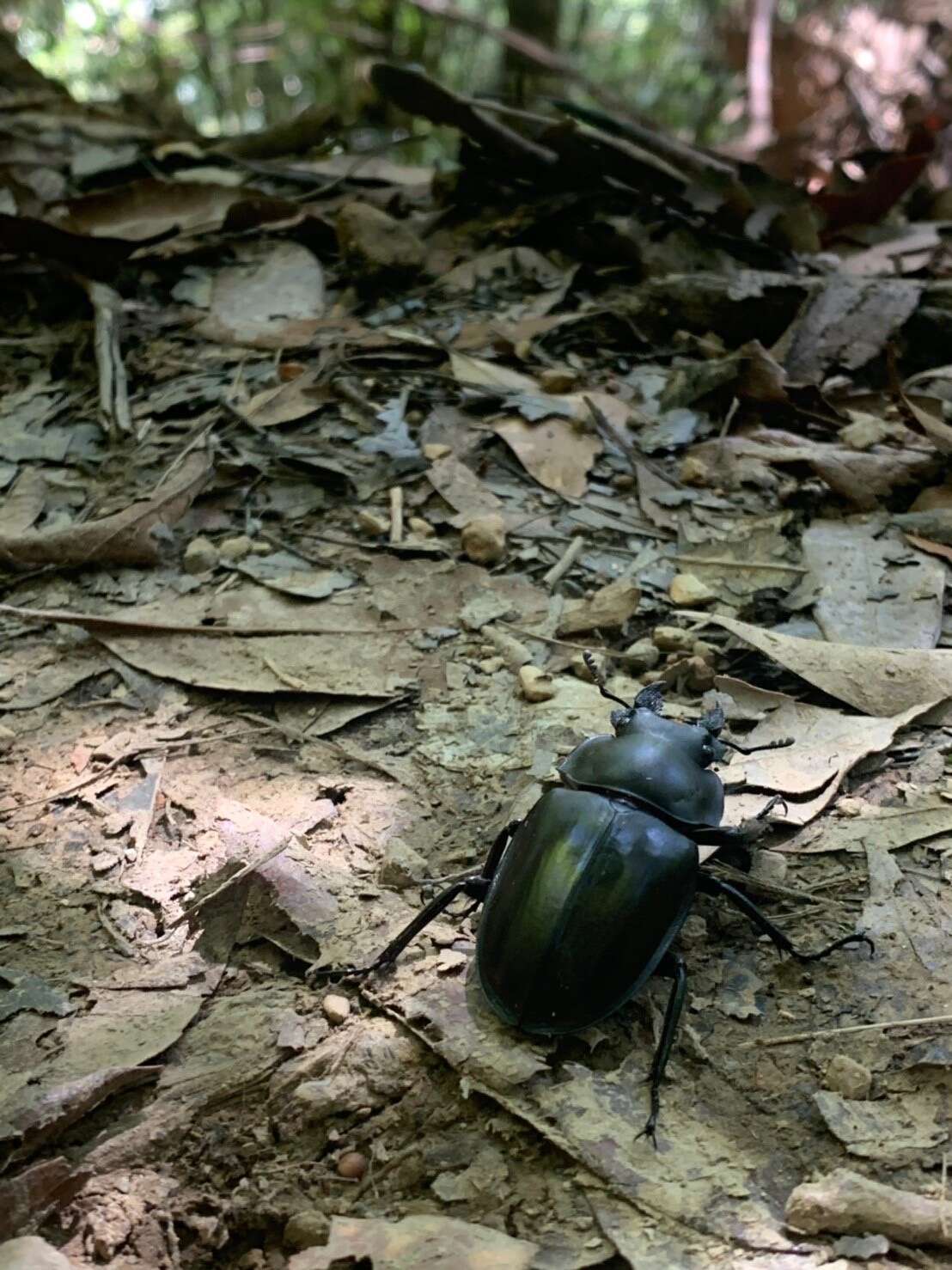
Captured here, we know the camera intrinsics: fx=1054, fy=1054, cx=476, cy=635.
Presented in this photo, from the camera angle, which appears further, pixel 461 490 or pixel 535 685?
pixel 461 490

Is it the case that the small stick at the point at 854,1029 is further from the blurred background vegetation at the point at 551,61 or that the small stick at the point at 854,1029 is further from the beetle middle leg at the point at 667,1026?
the blurred background vegetation at the point at 551,61

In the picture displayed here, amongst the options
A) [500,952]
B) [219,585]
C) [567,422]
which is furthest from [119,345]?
[500,952]

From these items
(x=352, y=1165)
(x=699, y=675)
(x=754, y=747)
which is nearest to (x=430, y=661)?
(x=699, y=675)

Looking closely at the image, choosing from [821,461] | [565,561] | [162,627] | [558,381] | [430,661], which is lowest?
[162,627]

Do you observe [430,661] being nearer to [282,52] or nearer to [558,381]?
[558,381]

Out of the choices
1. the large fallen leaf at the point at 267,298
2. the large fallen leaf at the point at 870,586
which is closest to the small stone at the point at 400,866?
the large fallen leaf at the point at 870,586

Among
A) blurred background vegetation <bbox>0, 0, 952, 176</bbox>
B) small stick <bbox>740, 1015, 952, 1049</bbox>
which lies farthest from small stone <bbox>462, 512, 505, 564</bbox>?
blurred background vegetation <bbox>0, 0, 952, 176</bbox>
